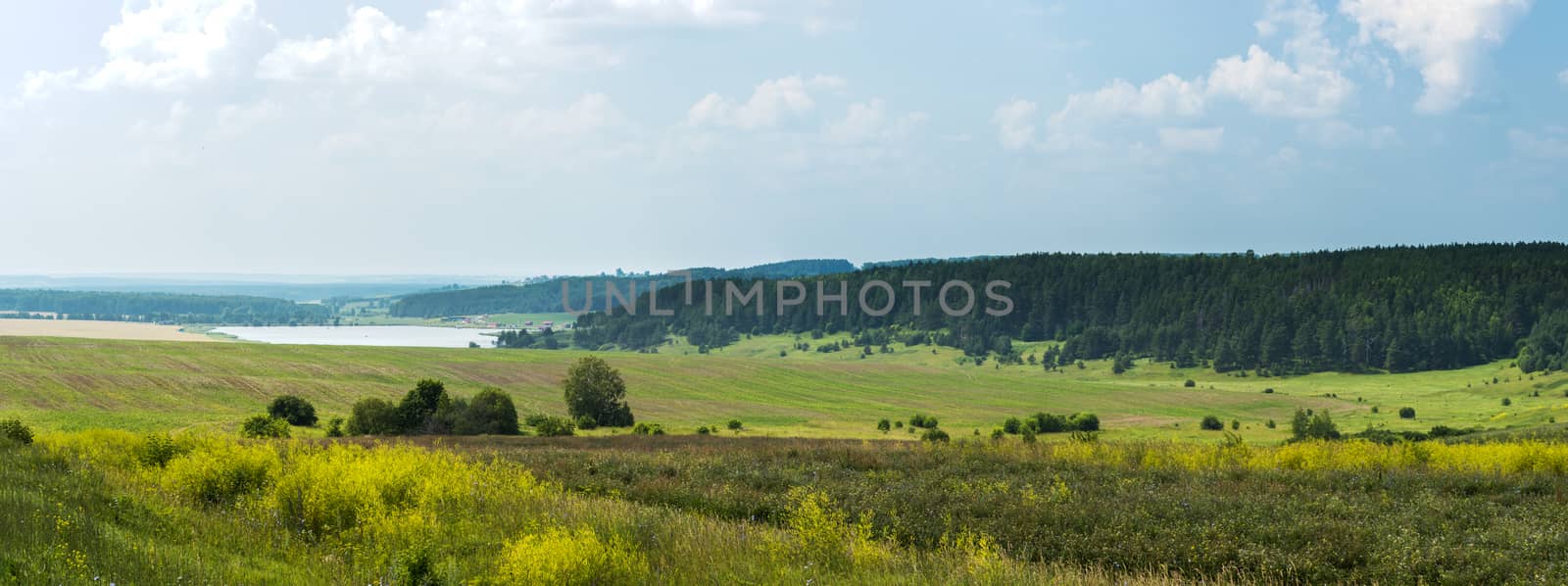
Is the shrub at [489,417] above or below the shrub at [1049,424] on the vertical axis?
above

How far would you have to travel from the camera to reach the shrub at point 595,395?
77375mm

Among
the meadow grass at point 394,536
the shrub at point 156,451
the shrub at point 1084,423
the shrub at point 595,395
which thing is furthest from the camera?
the shrub at point 1084,423

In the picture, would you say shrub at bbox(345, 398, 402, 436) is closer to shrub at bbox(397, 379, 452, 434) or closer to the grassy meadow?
shrub at bbox(397, 379, 452, 434)

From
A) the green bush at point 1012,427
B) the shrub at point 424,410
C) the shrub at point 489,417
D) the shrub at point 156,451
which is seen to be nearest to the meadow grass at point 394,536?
the shrub at point 156,451

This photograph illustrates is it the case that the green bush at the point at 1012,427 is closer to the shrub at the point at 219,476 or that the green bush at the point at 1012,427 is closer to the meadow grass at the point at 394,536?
the meadow grass at the point at 394,536

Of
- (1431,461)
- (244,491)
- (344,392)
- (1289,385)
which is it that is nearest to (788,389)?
(344,392)

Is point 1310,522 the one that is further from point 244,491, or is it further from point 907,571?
point 244,491

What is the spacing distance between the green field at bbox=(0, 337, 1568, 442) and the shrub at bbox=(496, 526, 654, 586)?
6078 cm

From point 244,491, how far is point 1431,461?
36961 millimetres

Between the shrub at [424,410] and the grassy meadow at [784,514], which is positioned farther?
the shrub at [424,410]

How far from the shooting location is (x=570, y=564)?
12648 mm

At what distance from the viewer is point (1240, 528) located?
1842 centimetres

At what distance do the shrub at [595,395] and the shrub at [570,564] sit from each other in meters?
64.1

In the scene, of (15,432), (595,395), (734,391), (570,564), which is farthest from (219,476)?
(734,391)
